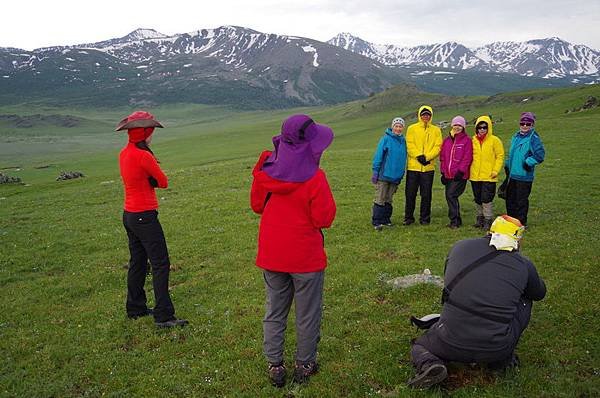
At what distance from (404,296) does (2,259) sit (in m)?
13.6

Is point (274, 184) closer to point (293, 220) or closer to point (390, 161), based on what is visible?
point (293, 220)

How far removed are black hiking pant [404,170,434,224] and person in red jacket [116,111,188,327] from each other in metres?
8.99

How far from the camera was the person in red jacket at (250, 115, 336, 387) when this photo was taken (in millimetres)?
6441

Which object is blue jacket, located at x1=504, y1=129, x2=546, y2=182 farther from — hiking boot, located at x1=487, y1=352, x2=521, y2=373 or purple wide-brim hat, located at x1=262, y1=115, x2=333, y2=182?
purple wide-brim hat, located at x1=262, y1=115, x2=333, y2=182

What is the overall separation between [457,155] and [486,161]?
2.91 ft

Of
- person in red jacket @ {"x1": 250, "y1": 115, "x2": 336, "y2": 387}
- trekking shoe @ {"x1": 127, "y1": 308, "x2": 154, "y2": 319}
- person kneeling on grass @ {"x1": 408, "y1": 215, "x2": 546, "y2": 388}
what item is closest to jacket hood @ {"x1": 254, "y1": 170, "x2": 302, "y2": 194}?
person in red jacket @ {"x1": 250, "y1": 115, "x2": 336, "y2": 387}

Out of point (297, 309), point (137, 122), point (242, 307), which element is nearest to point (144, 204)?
point (137, 122)

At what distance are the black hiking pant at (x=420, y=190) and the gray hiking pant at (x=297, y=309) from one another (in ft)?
31.0

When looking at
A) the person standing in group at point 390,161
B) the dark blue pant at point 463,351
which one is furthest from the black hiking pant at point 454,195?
the dark blue pant at point 463,351

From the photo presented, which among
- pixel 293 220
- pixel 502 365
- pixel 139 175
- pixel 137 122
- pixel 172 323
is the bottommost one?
pixel 172 323

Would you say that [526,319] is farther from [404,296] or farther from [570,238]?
[570,238]

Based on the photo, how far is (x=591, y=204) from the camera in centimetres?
1806

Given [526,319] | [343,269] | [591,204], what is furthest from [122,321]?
[591,204]

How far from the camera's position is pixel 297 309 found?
22.9ft
